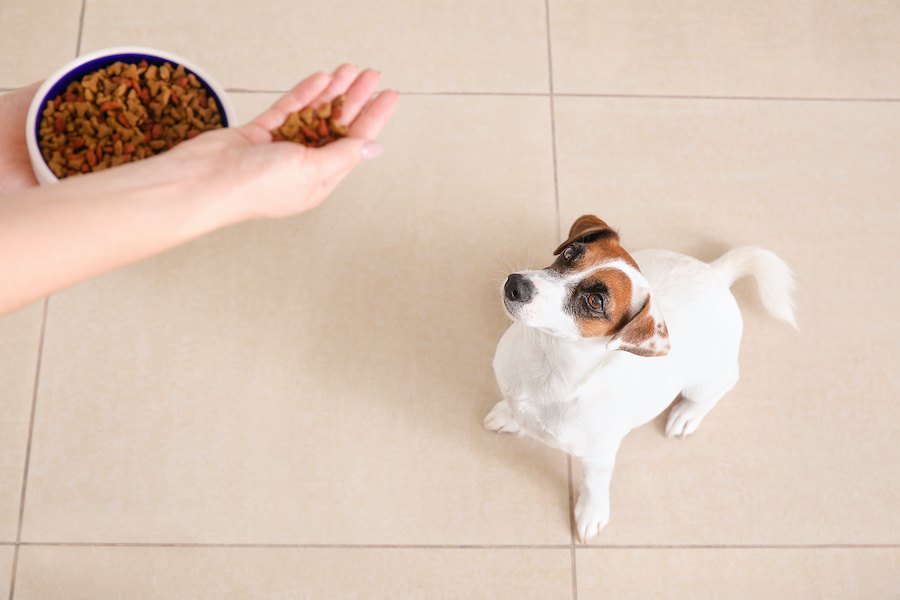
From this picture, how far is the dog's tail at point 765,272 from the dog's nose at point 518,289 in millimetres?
494

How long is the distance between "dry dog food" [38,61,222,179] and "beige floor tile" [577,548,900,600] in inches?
42.3

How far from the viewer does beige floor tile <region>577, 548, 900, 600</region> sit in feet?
4.76

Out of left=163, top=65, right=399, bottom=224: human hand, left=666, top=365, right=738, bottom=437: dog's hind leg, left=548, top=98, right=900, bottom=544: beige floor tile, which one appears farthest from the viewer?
left=548, top=98, right=900, bottom=544: beige floor tile

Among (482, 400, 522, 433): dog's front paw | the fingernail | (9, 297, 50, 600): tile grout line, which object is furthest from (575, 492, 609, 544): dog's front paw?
(9, 297, 50, 600): tile grout line

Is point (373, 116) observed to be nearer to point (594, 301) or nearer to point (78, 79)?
point (594, 301)

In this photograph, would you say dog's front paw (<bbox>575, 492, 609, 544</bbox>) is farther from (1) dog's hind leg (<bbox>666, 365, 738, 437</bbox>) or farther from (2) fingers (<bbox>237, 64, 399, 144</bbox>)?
(2) fingers (<bbox>237, 64, 399, 144</bbox>)

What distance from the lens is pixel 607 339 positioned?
1055 mm

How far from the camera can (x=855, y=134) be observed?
1.74 m

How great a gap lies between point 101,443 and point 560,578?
0.94 metres

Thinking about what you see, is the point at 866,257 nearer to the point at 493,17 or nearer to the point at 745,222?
the point at 745,222

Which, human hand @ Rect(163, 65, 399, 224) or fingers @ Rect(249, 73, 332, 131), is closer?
human hand @ Rect(163, 65, 399, 224)

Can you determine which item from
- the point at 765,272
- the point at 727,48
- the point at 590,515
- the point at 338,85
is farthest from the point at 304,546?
the point at 727,48

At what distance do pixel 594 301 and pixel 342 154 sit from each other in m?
0.39

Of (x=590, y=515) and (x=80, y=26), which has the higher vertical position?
(x=80, y=26)
